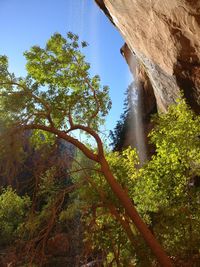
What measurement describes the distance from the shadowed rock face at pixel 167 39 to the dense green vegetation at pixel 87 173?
3.83 m

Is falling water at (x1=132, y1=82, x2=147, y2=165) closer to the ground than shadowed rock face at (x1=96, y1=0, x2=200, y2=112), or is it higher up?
higher up

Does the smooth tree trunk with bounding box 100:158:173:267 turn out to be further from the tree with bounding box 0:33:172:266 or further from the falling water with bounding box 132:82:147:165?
the falling water with bounding box 132:82:147:165

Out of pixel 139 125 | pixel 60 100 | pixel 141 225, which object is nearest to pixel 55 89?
pixel 60 100

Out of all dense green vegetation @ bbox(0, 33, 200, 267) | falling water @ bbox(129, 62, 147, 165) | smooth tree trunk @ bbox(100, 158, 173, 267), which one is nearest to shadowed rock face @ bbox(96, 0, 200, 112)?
dense green vegetation @ bbox(0, 33, 200, 267)

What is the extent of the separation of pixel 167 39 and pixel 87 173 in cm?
843

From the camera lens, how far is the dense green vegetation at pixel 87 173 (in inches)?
425

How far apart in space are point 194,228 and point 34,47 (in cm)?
926

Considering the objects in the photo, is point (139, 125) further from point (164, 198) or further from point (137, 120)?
point (164, 198)

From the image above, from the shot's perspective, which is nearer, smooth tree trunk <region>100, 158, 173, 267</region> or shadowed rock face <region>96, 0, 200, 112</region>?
smooth tree trunk <region>100, 158, 173, 267</region>

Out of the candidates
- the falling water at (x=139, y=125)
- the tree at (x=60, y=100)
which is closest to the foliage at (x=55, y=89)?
the tree at (x=60, y=100)

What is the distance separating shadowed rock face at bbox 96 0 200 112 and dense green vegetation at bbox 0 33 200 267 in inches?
151

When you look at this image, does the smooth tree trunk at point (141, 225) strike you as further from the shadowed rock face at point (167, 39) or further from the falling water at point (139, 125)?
the falling water at point (139, 125)

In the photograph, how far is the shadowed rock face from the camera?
14148 millimetres

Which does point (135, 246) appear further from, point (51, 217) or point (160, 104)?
point (160, 104)
